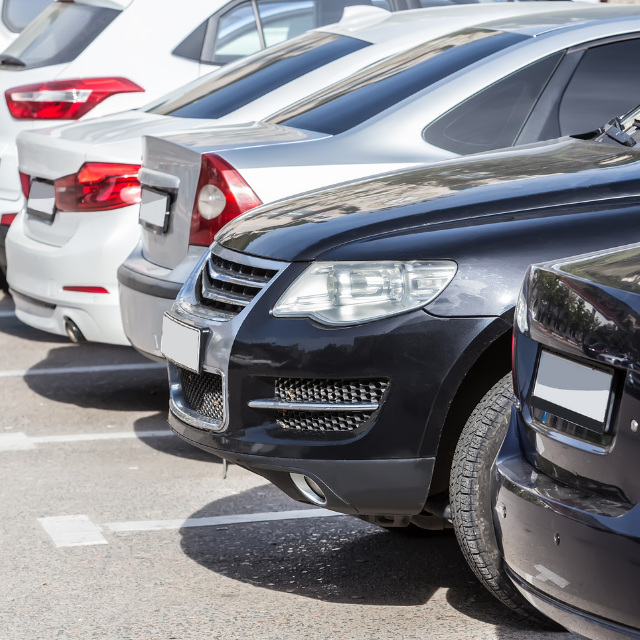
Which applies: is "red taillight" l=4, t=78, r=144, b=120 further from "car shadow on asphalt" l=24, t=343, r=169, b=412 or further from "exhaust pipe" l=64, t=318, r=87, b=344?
"exhaust pipe" l=64, t=318, r=87, b=344

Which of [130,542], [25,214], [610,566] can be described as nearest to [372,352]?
[610,566]

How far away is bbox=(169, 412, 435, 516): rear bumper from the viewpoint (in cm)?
308

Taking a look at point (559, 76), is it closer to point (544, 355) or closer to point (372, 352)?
point (372, 352)

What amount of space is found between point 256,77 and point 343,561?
2.91 metres

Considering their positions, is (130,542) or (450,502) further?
(130,542)

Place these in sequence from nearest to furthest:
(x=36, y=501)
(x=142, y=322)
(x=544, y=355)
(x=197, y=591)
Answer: (x=544, y=355), (x=197, y=591), (x=36, y=501), (x=142, y=322)

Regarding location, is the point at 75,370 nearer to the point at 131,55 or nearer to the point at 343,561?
the point at 131,55

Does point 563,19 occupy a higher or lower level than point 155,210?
higher

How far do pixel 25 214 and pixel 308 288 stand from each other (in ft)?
11.0

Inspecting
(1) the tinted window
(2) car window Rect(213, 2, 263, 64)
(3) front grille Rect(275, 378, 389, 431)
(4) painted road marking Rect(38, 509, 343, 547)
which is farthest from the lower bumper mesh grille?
(2) car window Rect(213, 2, 263, 64)

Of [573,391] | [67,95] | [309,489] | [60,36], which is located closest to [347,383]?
[309,489]

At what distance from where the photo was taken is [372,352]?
302 centimetres

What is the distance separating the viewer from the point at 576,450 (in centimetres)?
236

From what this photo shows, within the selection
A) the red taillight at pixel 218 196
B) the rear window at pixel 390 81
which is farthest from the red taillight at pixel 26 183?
the red taillight at pixel 218 196
